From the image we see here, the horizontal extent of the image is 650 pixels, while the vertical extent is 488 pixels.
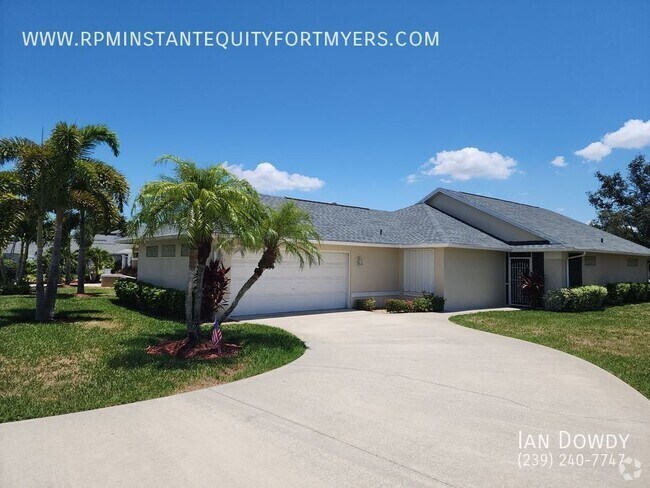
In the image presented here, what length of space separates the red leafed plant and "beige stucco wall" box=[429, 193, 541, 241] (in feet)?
44.3

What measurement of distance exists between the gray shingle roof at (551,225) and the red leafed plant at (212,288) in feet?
45.2

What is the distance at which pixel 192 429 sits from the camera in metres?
5.04

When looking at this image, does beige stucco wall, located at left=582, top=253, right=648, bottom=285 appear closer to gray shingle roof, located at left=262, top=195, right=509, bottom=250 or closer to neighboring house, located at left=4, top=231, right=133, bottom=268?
gray shingle roof, located at left=262, top=195, right=509, bottom=250

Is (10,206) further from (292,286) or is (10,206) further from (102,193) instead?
(292,286)

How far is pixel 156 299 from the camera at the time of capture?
14484 mm

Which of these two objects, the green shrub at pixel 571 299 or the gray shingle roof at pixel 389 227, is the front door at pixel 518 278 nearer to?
the gray shingle roof at pixel 389 227

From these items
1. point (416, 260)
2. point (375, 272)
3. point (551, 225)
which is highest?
point (551, 225)

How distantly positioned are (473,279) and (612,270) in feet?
30.4

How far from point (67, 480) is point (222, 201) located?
5609mm

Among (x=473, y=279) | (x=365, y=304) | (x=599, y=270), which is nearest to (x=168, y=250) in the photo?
(x=365, y=304)

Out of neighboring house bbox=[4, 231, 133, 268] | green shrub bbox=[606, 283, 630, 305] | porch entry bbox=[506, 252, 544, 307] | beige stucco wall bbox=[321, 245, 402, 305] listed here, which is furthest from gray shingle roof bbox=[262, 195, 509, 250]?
neighboring house bbox=[4, 231, 133, 268]

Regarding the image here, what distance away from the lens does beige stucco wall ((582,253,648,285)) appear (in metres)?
20.7

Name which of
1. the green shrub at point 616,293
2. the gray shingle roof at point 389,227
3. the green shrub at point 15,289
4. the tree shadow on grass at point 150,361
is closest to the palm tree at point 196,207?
the tree shadow on grass at point 150,361

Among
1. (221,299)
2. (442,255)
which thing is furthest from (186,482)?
(442,255)
